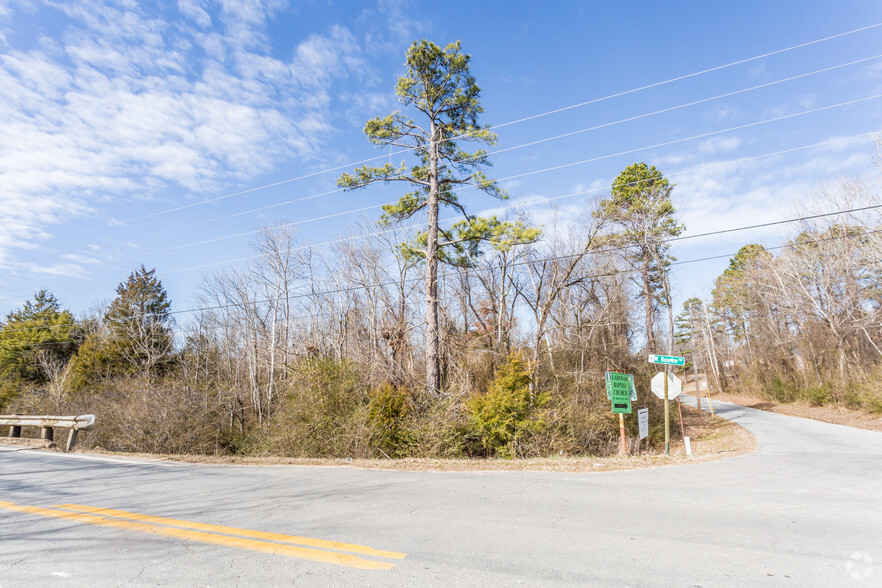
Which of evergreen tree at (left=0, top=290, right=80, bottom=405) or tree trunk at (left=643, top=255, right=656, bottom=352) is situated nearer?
tree trunk at (left=643, top=255, right=656, bottom=352)

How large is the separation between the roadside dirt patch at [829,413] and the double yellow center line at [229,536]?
78.6 feet

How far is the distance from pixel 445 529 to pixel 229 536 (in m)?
2.30

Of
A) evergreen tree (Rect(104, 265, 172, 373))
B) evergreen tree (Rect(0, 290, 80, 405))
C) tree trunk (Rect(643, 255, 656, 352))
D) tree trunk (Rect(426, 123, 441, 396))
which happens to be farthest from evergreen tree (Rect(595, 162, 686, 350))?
evergreen tree (Rect(0, 290, 80, 405))

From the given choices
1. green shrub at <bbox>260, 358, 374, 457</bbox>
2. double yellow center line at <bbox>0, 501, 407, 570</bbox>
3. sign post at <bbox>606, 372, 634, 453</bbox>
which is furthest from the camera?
green shrub at <bbox>260, 358, 374, 457</bbox>

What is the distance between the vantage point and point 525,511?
5578 millimetres

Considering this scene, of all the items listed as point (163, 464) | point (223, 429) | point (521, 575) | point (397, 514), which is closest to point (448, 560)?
point (521, 575)

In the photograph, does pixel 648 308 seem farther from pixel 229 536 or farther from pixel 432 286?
pixel 229 536

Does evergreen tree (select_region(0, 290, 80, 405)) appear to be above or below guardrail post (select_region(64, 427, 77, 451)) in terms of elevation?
above

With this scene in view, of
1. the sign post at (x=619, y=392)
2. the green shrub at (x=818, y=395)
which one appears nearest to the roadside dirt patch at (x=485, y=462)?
the sign post at (x=619, y=392)

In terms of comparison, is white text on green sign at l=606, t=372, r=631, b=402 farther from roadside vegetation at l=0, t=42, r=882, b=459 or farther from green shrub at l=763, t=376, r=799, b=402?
green shrub at l=763, t=376, r=799, b=402

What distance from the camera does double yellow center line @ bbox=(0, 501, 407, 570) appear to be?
13.1 feet

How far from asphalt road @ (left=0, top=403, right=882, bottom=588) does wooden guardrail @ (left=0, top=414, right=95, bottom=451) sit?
5446 millimetres

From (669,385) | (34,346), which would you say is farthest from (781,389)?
(34,346)

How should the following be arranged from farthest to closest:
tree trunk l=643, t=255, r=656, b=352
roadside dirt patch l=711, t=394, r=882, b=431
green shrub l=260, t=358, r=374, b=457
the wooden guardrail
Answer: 1. tree trunk l=643, t=255, r=656, b=352
2. roadside dirt patch l=711, t=394, r=882, b=431
3. the wooden guardrail
4. green shrub l=260, t=358, r=374, b=457
